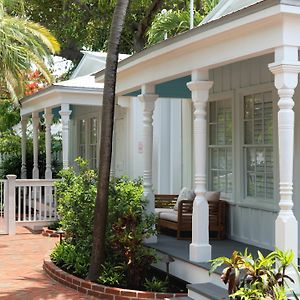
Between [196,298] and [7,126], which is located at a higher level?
[7,126]

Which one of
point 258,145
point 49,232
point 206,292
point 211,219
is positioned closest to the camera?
point 206,292

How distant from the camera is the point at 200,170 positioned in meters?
7.62

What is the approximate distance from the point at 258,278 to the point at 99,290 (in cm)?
276

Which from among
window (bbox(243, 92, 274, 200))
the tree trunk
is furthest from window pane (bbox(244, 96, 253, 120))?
the tree trunk

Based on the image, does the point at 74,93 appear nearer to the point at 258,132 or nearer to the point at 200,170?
the point at 258,132

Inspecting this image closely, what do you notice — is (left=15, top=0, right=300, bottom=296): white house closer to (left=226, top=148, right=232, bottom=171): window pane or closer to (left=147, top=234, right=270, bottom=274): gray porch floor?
(left=226, top=148, right=232, bottom=171): window pane

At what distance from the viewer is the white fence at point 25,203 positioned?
43.4 feet

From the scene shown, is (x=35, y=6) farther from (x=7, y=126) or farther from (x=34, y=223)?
(x=34, y=223)

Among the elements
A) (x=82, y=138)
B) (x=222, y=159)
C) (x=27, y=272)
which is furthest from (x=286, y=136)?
(x=82, y=138)

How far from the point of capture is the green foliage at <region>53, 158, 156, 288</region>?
7867 millimetres

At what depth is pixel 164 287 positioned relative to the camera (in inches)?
304

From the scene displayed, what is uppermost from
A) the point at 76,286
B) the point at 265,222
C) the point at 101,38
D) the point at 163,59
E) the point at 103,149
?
the point at 101,38

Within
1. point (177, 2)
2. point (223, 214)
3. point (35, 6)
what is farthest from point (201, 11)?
point (223, 214)

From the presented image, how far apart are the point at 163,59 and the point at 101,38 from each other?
662 inches
